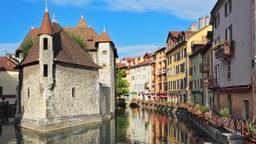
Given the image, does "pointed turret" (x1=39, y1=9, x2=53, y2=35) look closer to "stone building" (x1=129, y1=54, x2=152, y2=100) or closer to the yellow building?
the yellow building

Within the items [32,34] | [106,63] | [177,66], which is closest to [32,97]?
[106,63]

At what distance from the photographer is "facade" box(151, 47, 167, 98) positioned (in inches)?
3285

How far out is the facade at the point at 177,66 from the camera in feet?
205

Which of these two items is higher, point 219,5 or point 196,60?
point 219,5

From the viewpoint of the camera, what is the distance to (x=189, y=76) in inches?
2350

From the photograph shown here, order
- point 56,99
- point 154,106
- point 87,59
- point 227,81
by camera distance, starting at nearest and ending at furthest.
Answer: point 227,81
point 56,99
point 87,59
point 154,106

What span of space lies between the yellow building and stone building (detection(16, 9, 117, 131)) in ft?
71.6

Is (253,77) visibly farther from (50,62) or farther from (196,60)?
(196,60)

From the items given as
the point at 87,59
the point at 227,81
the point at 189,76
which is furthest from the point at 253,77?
the point at 189,76

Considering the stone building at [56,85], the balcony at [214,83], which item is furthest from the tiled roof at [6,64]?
the balcony at [214,83]

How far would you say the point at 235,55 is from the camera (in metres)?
28.2

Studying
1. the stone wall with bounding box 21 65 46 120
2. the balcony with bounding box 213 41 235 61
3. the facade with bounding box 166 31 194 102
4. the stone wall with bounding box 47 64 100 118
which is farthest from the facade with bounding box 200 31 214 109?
the stone wall with bounding box 21 65 46 120

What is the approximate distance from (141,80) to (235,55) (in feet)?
254

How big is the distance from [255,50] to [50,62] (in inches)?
726
